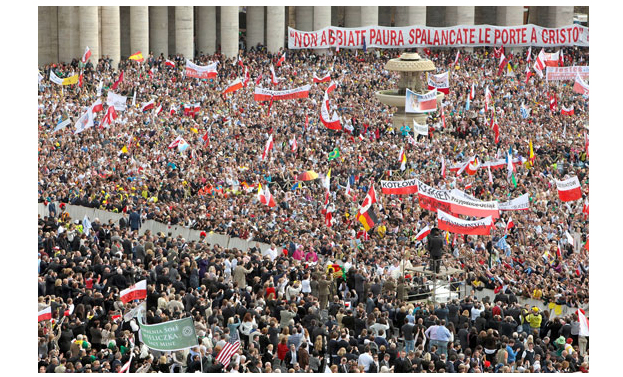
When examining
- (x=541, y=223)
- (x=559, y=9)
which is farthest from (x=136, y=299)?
(x=559, y=9)

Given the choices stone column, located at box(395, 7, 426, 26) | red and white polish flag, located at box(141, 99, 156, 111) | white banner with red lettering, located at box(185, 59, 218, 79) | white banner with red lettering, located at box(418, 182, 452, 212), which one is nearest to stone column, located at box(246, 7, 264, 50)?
stone column, located at box(395, 7, 426, 26)

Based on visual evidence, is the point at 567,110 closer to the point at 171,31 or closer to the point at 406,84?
the point at 406,84

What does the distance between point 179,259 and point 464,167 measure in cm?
1598

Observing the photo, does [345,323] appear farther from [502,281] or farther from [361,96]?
[361,96]

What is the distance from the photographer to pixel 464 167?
4291 cm

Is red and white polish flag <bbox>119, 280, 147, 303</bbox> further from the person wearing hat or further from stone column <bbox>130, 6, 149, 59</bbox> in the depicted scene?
stone column <bbox>130, 6, 149, 59</bbox>

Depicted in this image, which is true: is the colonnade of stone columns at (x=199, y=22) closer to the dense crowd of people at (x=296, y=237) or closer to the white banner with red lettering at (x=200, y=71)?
the dense crowd of people at (x=296, y=237)

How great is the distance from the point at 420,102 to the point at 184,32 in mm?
29439

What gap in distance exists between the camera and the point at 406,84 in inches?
2231

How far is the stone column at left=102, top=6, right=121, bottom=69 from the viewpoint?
228 feet

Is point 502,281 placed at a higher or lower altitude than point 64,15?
lower

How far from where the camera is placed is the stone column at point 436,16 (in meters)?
92.1

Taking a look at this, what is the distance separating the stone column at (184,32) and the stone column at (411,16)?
1700 centimetres

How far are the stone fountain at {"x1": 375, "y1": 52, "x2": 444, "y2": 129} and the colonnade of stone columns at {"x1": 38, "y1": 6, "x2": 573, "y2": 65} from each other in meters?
20.1
